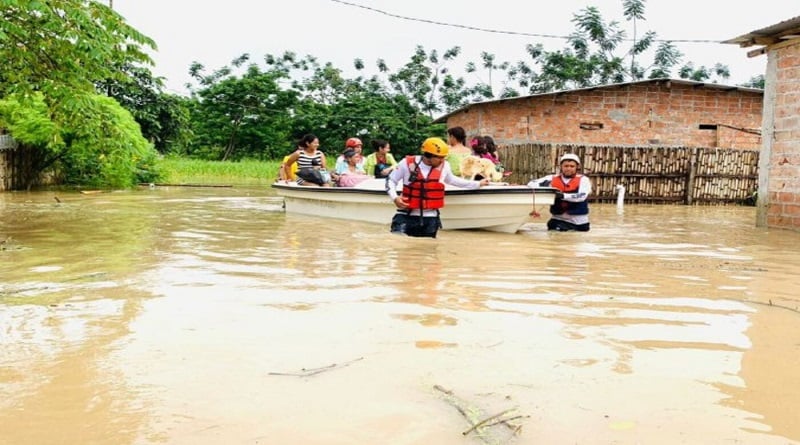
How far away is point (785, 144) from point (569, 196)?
13.1 feet

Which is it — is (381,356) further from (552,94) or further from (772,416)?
(552,94)

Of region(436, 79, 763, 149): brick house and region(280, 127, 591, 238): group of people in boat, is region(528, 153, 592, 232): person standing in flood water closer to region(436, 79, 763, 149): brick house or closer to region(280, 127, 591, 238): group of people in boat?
region(280, 127, 591, 238): group of people in boat

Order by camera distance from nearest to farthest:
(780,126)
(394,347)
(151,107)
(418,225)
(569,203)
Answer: (394,347), (418,225), (569,203), (780,126), (151,107)

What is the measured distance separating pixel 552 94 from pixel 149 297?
18.7 m

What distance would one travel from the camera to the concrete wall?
1155 cm

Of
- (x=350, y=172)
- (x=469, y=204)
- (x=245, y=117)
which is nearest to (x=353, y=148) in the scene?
(x=350, y=172)

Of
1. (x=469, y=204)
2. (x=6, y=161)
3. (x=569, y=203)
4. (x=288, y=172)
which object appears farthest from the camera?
(x=6, y=161)

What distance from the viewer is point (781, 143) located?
11.9 metres

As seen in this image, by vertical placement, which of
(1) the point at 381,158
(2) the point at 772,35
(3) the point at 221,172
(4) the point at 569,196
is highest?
(2) the point at 772,35

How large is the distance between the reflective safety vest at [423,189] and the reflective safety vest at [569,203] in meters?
2.25

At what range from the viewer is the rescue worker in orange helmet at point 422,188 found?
845cm

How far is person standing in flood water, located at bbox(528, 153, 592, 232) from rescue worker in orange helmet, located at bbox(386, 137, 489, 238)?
6.40 ft

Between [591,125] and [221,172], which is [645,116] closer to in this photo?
[591,125]

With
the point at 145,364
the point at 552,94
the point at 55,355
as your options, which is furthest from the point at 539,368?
the point at 552,94
